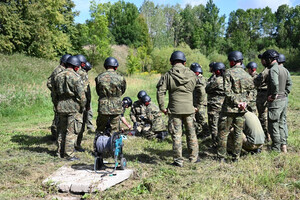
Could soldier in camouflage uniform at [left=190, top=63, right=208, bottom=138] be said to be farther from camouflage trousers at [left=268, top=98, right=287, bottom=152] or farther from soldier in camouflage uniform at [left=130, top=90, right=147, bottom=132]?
camouflage trousers at [left=268, top=98, right=287, bottom=152]

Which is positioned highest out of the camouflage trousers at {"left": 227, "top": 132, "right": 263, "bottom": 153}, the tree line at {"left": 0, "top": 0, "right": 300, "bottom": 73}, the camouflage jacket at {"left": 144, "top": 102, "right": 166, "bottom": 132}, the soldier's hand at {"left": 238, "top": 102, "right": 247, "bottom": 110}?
the tree line at {"left": 0, "top": 0, "right": 300, "bottom": 73}

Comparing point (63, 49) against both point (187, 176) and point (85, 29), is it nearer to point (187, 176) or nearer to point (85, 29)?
point (85, 29)

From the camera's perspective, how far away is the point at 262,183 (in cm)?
518

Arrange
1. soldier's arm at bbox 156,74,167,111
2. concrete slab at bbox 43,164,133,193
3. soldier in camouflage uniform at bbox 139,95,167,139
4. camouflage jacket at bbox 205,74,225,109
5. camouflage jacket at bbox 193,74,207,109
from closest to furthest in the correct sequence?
concrete slab at bbox 43,164,133,193
soldier's arm at bbox 156,74,167,111
camouflage jacket at bbox 205,74,225,109
camouflage jacket at bbox 193,74,207,109
soldier in camouflage uniform at bbox 139,95,167,139

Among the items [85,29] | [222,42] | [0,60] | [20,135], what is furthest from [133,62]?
[222,42]

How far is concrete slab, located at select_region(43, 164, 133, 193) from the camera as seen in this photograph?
507 centimetres

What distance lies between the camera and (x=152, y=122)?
950cm

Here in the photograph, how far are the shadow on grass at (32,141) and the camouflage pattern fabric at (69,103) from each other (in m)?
1.03

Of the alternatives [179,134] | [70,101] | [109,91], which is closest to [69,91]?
[70,101]

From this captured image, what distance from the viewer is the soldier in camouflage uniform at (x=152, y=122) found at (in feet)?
30.6

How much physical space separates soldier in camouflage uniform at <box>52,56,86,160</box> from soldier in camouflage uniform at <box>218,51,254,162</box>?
3.45 metres

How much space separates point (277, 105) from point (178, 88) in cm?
273

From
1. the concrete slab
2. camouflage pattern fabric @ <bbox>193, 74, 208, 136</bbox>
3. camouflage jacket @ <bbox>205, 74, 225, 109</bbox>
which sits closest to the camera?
the concrete slab

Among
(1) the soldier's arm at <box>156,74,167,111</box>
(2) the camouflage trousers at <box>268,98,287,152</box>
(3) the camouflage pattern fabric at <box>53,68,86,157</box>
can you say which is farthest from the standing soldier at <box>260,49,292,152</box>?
(3) the camouflage pattern fabric at <box>53,68,86,157</box>
